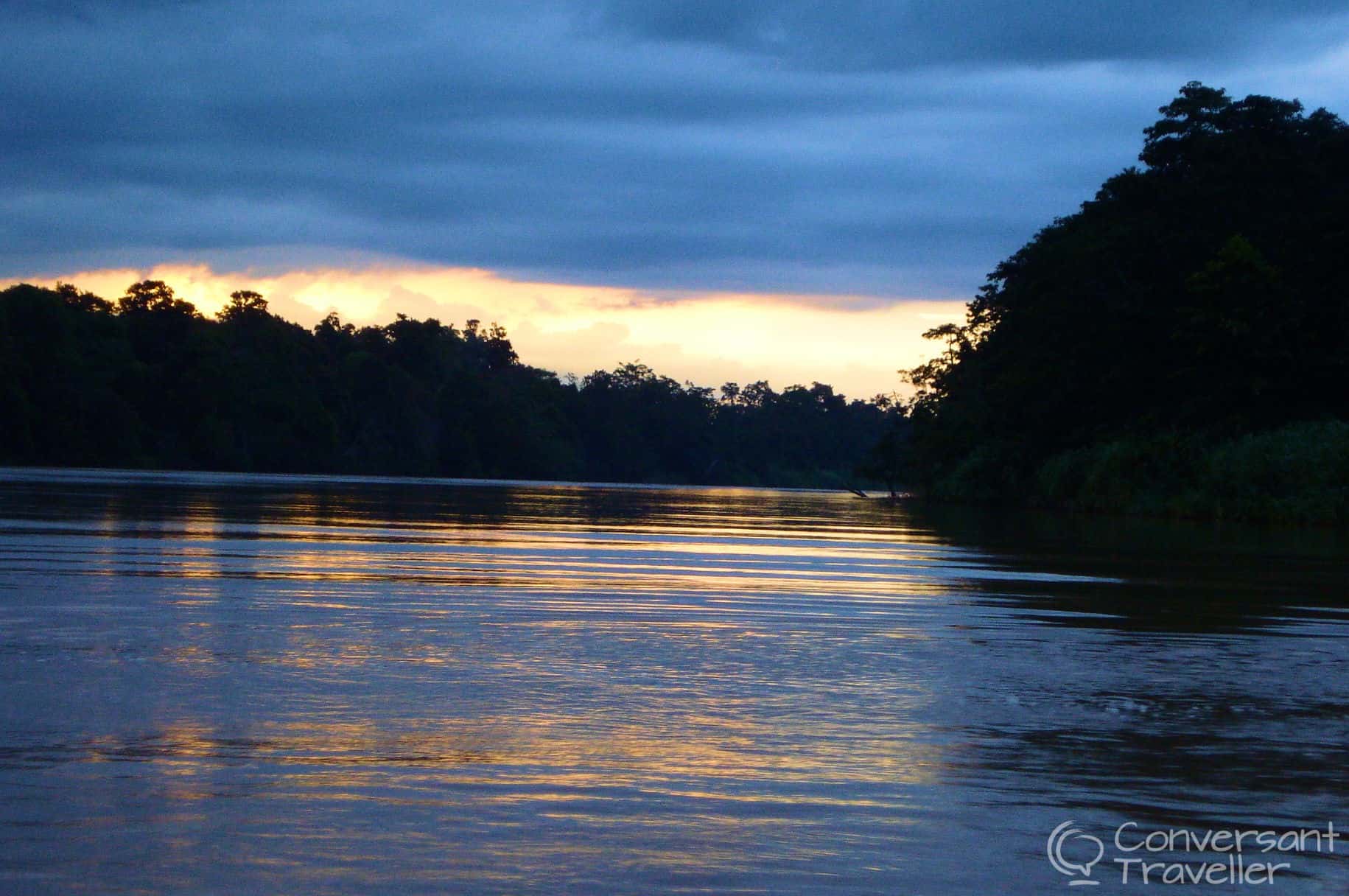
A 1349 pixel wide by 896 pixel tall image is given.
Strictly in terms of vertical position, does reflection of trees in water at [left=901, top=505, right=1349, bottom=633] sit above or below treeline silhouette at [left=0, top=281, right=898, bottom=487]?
below

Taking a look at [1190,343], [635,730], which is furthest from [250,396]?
[635,730]

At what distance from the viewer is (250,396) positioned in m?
150

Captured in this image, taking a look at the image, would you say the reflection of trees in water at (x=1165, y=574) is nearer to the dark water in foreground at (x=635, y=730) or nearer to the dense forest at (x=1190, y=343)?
the dark water in foreground at (x=635, y=730)

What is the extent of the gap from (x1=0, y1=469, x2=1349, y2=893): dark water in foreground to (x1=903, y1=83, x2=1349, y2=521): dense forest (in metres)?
34.6

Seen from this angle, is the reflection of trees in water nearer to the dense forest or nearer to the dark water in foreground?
the dark water in foreground

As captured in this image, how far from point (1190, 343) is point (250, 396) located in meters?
111

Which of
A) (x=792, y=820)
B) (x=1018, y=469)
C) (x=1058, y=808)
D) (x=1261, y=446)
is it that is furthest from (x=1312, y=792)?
(x=1018, y=469)

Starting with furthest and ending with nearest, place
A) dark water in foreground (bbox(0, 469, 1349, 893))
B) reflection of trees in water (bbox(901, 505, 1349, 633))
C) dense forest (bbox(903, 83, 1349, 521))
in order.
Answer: dense forest (bbox(903, 83, 1349, 521)) → reflection of trees in water (bbox(901, 505, 1349, 633)) → dark water in foreground (bbox(0, 469, 1349, 893))

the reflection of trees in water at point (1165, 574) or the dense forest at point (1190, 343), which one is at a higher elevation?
the dense forest at point (1190, 343)

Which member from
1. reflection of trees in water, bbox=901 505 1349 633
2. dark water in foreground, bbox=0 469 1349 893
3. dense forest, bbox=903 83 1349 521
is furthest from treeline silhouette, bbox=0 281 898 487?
dark water in foreground, bbox=0 469 1349 893

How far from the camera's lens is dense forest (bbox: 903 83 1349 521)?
169ft

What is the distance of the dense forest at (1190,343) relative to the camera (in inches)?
2024

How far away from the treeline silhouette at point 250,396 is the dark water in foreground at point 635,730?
117m

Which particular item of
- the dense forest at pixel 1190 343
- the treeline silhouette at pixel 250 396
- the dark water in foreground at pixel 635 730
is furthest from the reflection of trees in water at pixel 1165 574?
the treeline silhouette at pixel 250 396
